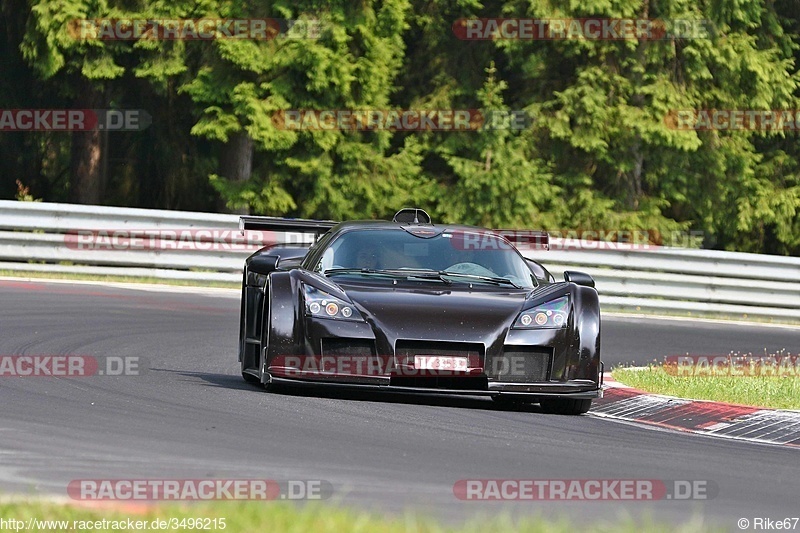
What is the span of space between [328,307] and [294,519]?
395 centimetres

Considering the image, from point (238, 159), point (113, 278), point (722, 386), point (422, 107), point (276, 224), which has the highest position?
point (422, 107)

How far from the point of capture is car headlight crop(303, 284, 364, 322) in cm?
920

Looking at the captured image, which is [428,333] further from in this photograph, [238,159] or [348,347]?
[238,159]

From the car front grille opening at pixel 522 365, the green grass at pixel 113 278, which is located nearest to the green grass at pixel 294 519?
the car front grille opening at pixel 522 365

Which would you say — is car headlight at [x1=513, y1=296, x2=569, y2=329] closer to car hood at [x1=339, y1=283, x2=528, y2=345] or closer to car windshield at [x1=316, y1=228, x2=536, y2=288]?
car hood at [x1=339, y1=283, x2=528, y2=345]

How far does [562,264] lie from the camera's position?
20.1 meters

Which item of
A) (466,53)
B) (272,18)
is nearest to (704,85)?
(466,53)

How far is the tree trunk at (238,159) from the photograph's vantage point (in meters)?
25.4

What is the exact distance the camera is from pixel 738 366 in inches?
533

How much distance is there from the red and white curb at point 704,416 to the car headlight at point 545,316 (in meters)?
0.95

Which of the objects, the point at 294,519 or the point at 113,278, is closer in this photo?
the point at 294,519

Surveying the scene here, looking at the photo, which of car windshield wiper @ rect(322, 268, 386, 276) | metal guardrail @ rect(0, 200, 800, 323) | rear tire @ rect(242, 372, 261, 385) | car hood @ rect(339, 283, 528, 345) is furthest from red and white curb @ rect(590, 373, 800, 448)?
metal guardrail @ rect(0, 200, 800, 323)

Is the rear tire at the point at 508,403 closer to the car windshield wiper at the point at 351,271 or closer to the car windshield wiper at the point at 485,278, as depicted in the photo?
the car windshield wiper at the point at 485,278

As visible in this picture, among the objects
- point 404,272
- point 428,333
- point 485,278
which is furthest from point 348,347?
point 485,278
